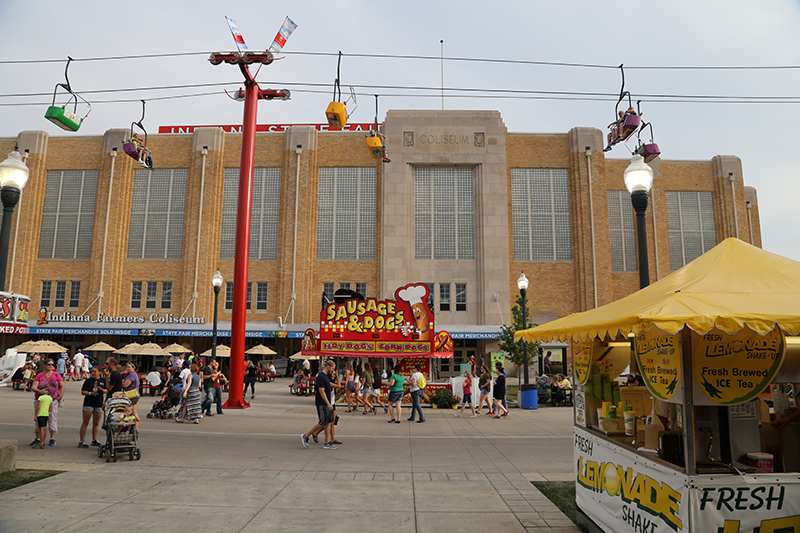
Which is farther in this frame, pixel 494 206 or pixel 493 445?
pixel 494 206

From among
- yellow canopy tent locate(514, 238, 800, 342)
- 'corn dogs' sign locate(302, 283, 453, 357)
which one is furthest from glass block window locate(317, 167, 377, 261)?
yellow canopy tent locate(514, 238, 800, 342)

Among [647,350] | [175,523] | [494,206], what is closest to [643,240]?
[647,350]

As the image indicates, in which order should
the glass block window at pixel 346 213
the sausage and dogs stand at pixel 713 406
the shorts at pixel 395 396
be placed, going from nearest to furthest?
the sausage and dogs stand at pixel 713 406 → the shorts at pixel 395 396 → the glass block window at pixel 346 213

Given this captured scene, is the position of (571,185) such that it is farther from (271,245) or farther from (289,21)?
(289,21)

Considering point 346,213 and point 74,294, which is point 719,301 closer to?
point 346,213

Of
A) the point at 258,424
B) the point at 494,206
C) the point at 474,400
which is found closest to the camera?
the point at 258,424

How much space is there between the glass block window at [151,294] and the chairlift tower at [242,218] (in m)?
28.1

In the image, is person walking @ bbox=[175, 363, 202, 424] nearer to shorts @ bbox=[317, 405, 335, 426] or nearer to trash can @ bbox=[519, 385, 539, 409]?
shorts @ bbox=[317, 405, 335, 426]

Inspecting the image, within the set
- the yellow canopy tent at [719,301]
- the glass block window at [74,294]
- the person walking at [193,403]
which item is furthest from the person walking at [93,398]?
the glass block window at [74,294]

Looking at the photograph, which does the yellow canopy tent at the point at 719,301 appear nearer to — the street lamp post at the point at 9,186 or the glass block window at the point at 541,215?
the street lamp post at the point at 9,186

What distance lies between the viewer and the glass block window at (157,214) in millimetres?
46750

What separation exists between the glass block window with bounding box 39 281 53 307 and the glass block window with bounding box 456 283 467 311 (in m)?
34.9

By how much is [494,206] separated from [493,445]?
1376 inches

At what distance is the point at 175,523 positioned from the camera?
6211mm
